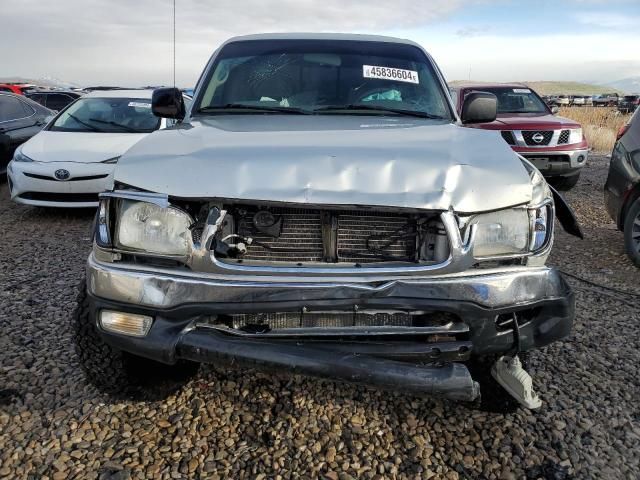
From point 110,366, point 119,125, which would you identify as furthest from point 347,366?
point 119,125

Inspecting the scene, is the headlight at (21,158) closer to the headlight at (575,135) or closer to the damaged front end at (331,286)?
the damaged front end at (331,286)

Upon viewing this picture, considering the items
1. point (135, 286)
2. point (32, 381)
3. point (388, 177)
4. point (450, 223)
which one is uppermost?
point (388, 177)

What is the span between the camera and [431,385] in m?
2.01

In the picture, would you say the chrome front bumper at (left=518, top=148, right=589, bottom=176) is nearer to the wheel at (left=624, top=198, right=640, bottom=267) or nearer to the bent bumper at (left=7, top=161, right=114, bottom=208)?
the wheel at (left=624, top=198, right=640, bottom=267)

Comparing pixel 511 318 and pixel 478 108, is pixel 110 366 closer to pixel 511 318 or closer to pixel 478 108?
pixel 511 318

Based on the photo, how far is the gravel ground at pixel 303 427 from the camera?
2.35m

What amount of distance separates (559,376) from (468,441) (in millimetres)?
885

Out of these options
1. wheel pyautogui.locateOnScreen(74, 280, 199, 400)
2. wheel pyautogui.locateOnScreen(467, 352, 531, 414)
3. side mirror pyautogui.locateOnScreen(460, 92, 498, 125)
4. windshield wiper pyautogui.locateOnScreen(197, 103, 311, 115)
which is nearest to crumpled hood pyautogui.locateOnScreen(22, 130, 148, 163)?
windshield wiper pyautogui.locateOnScreen(197, 103, 311, 115)

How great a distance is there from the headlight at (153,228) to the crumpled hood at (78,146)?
454 cm

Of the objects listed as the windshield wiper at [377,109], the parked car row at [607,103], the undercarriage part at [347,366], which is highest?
the windshield wiper at [377,109]

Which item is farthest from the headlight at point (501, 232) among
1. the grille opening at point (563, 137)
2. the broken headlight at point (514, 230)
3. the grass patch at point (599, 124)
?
the grass patch at point (599, 124)

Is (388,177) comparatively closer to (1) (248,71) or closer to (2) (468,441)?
(2) (468,441)

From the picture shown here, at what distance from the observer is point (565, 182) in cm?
929

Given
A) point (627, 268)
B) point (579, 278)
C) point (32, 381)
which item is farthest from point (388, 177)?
point (627, 268)
